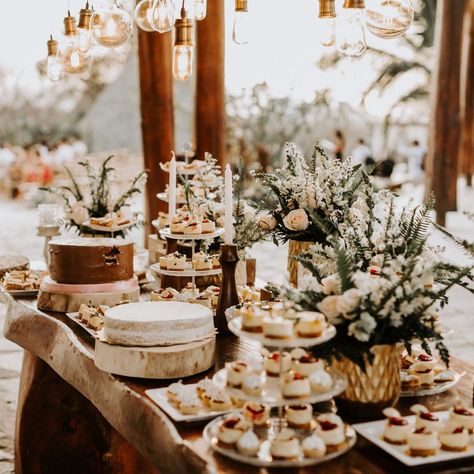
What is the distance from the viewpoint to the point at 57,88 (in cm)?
2664

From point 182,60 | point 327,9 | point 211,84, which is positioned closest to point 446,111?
point 211,84

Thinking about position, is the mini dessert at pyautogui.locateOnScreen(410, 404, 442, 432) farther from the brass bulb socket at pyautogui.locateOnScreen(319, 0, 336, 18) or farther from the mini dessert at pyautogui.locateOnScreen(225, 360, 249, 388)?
the brass bulb socket at pyautogui.locateOnScreen(319, 0, 336, 18)

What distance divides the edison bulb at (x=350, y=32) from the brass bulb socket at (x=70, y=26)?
4.67ft

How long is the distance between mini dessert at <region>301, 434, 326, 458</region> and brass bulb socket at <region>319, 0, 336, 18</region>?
157cm

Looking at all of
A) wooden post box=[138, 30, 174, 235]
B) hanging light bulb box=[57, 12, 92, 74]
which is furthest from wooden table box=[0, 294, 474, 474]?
wooden post box=[138, 30, 174, 235]

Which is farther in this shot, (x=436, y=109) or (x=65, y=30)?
(x=436, y=109)

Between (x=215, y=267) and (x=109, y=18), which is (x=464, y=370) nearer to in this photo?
(x=215, y=267)

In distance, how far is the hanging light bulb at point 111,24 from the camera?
9.95 ft

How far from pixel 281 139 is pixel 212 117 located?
6819 mm

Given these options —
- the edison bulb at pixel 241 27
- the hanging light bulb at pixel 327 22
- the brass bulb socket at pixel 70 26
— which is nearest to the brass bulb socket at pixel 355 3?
the hanging light bulb at pixel 327 22

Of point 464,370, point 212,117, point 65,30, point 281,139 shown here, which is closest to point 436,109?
point 212,117

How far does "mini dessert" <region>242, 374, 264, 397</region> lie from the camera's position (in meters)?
1.88

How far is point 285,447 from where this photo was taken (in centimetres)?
180

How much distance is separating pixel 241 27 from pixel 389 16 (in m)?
0.71
